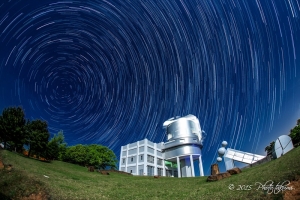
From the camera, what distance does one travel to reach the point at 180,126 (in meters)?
79.7

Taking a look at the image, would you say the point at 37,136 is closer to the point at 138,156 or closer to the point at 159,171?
the point at 138,156

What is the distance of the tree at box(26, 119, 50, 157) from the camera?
4272 centimetres

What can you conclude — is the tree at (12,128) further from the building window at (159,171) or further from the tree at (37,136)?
the building window at (159,171)

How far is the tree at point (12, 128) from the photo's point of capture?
41725 mm

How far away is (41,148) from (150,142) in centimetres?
5017

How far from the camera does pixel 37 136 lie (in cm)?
4334

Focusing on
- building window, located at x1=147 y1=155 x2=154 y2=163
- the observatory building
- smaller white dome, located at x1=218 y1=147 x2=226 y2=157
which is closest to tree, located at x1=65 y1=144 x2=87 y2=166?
the observatory building

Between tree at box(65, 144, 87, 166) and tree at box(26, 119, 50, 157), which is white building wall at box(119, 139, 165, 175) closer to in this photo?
tree at box(65, 144, 87, 166)

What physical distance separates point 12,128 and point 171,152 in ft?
197

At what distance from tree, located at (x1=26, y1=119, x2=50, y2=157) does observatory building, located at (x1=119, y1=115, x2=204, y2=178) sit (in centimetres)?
4327

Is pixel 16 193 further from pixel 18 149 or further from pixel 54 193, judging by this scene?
pixel 18 149

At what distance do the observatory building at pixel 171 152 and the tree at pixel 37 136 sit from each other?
43266 mm

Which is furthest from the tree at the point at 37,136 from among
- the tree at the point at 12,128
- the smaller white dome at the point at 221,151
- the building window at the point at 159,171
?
the smaller white dome at the point at 221,151

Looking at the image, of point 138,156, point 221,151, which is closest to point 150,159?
point 138,156
